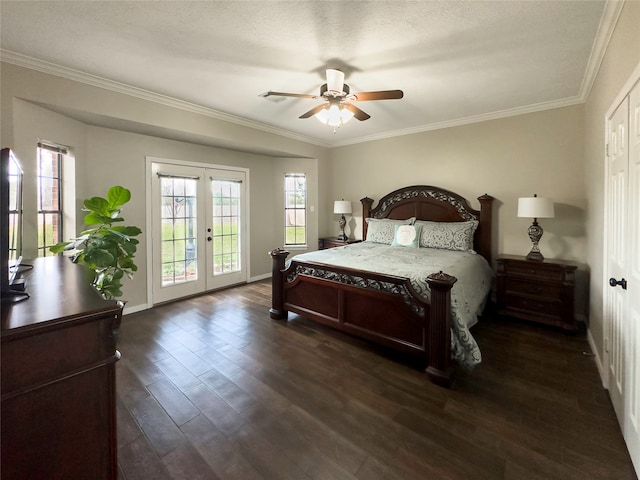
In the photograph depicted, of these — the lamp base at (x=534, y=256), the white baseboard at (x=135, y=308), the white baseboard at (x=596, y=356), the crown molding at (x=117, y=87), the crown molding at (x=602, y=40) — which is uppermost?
the crown molding at (x=117, y=87)

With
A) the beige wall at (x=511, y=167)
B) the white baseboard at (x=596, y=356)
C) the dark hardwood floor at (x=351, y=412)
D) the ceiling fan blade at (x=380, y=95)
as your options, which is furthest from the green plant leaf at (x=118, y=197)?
the white baseboard at (x=596, y=356)

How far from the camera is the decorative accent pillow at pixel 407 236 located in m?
4.01

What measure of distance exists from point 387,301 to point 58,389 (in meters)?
2.19

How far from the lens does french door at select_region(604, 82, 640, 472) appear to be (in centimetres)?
148

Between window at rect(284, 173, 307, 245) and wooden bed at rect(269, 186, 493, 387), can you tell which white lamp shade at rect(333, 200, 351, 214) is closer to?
window at rect(284, 173, 307, 245)

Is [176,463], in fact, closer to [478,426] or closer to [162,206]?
[478,426]

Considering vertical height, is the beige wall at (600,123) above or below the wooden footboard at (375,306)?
above

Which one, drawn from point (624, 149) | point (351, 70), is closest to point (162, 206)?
point (351, 70)

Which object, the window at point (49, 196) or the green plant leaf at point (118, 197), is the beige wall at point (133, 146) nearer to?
the window at point (49, 196)

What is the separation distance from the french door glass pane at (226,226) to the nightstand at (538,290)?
13.0ft

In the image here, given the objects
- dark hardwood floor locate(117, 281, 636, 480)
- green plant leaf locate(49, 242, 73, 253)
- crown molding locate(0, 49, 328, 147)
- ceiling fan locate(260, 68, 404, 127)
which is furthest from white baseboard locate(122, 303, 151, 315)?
ceiling fan locate(260, 68, 404, 127)

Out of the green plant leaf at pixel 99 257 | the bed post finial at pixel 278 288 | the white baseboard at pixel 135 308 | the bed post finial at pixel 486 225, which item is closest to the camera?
the green plant leaf at pixel 99 257

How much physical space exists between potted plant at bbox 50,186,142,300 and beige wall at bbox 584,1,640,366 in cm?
363

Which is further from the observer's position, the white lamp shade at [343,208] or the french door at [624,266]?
the white lamp shade at [343,208]
